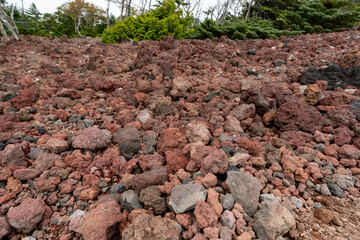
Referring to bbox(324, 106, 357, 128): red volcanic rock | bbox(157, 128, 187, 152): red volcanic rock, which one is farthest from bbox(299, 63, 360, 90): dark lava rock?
bbox(157, 128, 187, 152): red volcanic rock

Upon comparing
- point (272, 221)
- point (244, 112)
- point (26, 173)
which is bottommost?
point (26, 173)

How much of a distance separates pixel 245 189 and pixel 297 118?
5.99 ft

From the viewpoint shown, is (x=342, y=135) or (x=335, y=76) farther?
(x=335, y=76)

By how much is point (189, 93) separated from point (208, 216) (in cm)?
284

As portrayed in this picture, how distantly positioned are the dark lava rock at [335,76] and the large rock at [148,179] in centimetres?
398

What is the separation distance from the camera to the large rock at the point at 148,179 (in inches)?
73.2

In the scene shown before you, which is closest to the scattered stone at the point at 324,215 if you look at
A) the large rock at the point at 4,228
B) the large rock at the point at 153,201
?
the large rock at the point at 153,201

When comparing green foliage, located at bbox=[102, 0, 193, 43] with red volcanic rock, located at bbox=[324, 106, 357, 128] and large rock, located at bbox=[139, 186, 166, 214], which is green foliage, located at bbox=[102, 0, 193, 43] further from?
large rock, located at bbox=[139, 186, 166, 214]

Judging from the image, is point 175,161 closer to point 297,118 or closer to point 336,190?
point 336,190

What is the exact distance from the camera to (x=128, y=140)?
8.20 ft

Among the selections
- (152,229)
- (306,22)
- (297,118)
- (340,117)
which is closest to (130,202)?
(152,229)

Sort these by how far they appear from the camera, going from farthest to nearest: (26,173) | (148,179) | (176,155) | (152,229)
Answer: (176,155) → (26,173) → (148,179) → (152,229)

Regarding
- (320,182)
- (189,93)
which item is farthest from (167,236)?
(189,93)

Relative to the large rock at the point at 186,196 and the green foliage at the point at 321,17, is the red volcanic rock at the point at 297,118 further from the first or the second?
the green foliage at the point at 321,17
